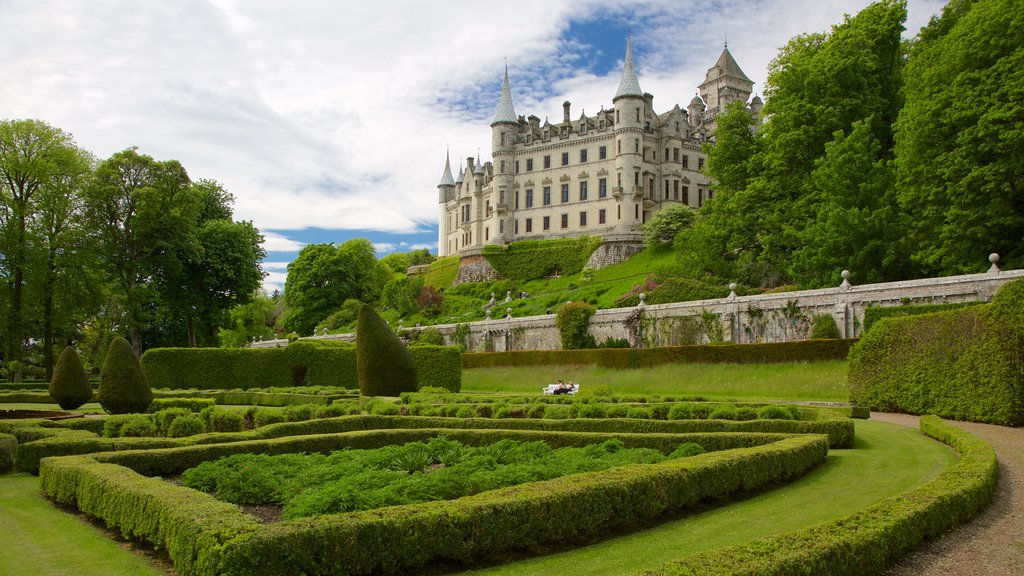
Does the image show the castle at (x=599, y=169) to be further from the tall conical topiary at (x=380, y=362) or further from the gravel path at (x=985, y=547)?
the gravel path at (x=985, y=547)

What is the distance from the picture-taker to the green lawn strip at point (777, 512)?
705 centimetres

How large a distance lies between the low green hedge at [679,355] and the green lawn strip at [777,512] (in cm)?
1208

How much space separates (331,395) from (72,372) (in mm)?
8110

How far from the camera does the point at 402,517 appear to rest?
A: 6.59 metres

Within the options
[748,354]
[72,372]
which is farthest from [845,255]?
[72,372]

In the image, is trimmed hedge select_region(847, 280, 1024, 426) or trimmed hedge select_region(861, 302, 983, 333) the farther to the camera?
trimmed hedge select_region(861, 302, 983, 333)

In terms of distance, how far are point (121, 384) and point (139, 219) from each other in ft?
73.7

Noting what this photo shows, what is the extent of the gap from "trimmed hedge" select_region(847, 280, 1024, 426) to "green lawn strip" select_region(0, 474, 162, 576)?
16878mm

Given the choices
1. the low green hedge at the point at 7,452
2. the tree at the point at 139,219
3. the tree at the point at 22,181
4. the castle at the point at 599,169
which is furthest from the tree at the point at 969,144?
the castle at the point at 599,169

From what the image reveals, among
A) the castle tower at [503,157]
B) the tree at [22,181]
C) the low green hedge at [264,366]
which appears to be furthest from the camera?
the castle tower at [503,157]

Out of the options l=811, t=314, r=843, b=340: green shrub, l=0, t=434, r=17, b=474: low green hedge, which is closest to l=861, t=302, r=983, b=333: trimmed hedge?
l=811, t=314, r=843, b=340: green shrub

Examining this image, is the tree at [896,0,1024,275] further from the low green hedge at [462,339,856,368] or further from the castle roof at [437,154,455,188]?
the castle roof at [437,154,455,188]

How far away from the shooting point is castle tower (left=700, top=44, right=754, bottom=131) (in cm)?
8588

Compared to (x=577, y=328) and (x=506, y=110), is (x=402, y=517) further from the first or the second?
(x=506, y=110)
